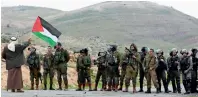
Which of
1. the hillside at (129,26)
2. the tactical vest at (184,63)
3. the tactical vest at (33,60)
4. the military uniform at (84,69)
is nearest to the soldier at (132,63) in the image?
the tactical vest at (184,63)

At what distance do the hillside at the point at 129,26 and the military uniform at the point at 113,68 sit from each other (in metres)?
77.8

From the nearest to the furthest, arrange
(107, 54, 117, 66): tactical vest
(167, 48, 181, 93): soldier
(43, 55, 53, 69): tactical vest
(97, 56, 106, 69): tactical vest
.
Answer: (167, 48, 181, 93): soldier < (107, 54, 117, 66): tactical vest < (97, 56, 106, 69): tactical vest < (43, 55, 53, 69): tactical vest

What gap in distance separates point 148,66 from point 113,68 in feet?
4.50

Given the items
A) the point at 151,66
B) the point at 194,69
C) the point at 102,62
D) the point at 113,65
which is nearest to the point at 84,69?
the point at 102,62

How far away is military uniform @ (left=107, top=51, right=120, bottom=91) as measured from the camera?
23297 mm

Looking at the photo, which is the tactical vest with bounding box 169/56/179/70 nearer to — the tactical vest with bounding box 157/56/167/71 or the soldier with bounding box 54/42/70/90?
the tactical vest with bounding box 157/56/167/71

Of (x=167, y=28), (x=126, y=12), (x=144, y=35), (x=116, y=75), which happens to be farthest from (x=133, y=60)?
(x=126, y=12)

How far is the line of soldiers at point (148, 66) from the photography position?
22750 millimetres

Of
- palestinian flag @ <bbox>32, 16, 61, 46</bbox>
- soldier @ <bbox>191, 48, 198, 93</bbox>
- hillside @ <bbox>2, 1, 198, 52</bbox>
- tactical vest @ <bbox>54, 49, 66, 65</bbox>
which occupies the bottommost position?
soldier @ <bbox>191, 48, 198, 93</bbox>

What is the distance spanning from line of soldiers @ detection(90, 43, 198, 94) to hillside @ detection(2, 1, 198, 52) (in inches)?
3062

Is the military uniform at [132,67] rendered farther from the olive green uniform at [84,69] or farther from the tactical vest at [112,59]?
the olive green uniform at [84,69]

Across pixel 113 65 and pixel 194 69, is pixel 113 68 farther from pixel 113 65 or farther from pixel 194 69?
pixel 194 69

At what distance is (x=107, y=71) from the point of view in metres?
23.6

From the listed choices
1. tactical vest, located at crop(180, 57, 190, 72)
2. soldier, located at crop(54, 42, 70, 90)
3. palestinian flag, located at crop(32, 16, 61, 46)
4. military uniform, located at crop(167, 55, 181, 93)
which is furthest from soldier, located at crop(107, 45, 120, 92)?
tactical vest, located at crop(180, 57, 190, 72)
